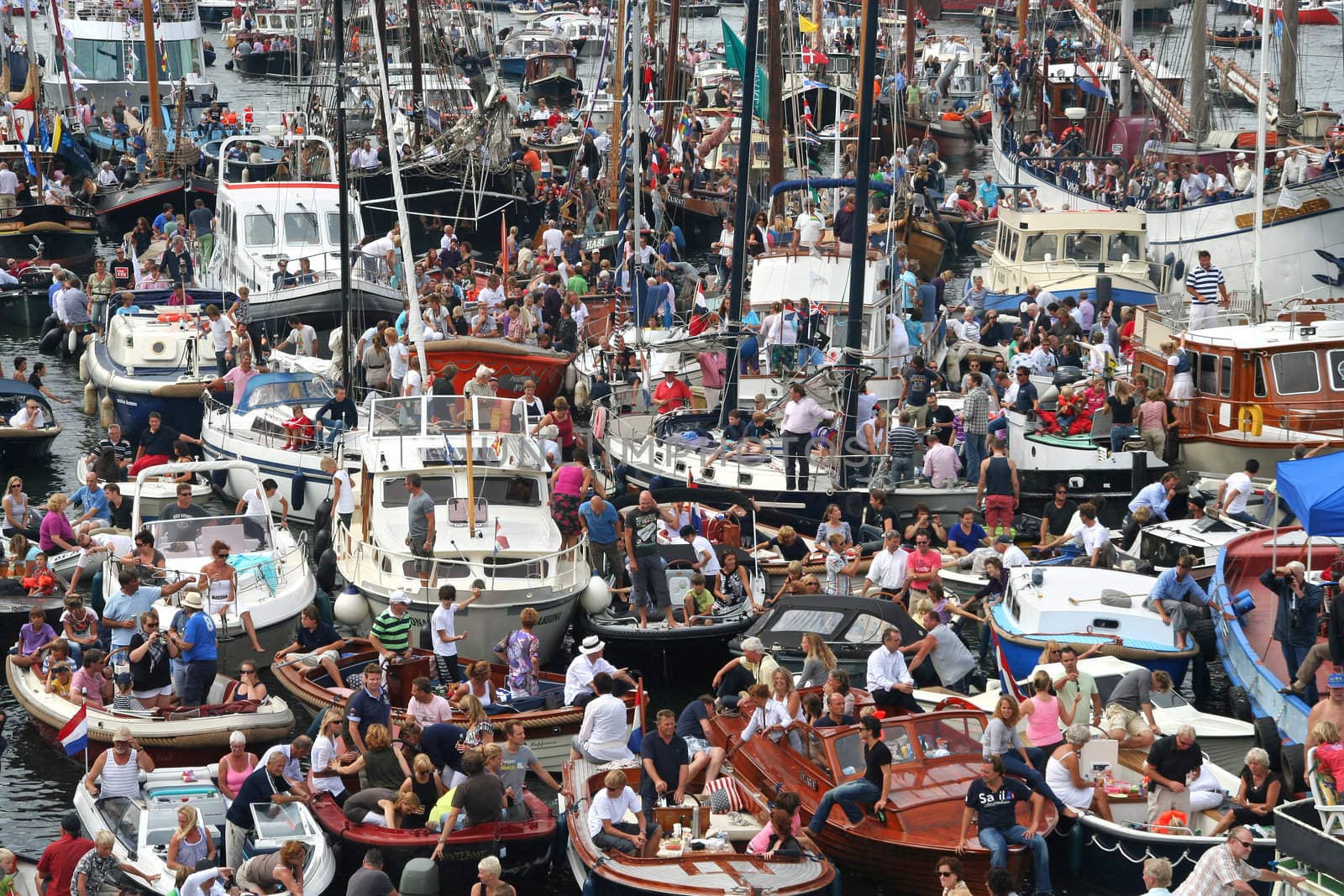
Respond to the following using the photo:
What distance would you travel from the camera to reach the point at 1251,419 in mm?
29000

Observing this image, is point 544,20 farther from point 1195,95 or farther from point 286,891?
point 286,891

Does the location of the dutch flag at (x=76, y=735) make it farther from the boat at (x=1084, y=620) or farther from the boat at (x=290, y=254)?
the boat at (x=290, y=254)

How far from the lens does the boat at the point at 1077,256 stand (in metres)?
38.7

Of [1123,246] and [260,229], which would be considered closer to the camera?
[1123,246]

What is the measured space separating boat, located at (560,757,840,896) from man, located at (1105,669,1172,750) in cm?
348

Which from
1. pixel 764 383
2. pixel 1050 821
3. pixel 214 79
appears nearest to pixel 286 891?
pixel 1050 821

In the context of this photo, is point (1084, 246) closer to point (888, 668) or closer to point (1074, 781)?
point (888, 668)

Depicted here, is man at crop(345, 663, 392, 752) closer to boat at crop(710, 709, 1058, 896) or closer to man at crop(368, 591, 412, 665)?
man at crop(368, 591, 412, 665)

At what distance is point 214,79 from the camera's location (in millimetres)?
83562

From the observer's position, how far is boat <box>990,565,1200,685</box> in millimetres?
22938

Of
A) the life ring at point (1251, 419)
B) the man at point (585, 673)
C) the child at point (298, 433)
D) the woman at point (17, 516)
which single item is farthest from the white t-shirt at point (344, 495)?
the life ring at point (1251, 419)

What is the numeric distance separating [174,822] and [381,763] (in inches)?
72.9

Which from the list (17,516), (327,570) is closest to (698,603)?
(327,570)

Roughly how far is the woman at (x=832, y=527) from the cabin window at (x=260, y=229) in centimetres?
1620
